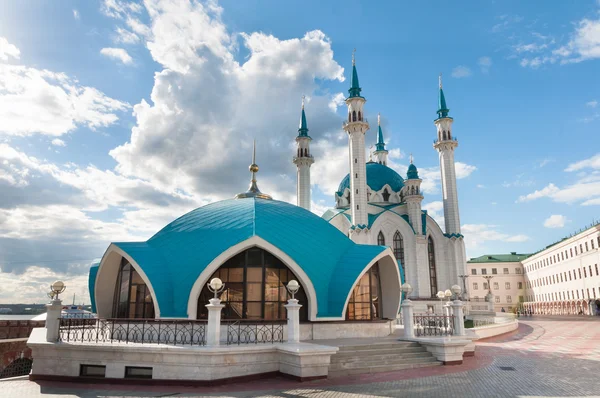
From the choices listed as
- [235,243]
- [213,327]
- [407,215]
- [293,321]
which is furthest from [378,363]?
[407,215]

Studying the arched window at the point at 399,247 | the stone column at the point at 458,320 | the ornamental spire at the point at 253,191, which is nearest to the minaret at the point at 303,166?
the arched window at the point at 399,247

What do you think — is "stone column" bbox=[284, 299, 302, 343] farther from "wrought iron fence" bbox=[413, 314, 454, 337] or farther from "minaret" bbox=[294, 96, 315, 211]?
"minaret" bbox=[294, 96, 315, 211]

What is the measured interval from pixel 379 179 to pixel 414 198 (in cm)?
657

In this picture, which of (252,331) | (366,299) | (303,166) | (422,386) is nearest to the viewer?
(422,386)

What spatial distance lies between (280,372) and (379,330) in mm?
5963

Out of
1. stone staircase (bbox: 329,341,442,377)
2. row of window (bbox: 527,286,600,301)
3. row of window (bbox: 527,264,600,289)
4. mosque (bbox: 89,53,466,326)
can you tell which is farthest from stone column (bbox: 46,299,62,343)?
row of window (bbox: 527,286,600,301)

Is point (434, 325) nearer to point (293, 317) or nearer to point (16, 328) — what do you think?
point (293, 317)

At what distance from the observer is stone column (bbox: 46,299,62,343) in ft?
39.1

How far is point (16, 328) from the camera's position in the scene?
2848 centimetres

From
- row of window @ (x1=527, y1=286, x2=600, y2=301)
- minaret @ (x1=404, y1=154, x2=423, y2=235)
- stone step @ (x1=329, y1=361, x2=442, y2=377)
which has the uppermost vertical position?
minaret @ (x1=404, y1=154, x2=423, y2=235)

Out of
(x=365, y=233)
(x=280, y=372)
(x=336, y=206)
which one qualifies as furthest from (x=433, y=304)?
(x=280, y=372)

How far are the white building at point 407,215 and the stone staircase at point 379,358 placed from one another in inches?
990

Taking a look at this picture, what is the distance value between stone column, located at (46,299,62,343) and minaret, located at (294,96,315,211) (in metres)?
34.6

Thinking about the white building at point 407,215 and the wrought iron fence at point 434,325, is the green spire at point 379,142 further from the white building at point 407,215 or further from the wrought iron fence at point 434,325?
the wrought iron fence at point 434,325
